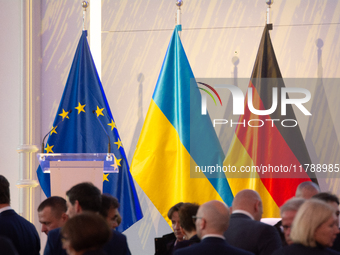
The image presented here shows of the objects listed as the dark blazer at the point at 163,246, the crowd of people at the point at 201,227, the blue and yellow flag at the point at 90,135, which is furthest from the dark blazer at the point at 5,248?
Result: the blue and yellow flag at the point at 90,135

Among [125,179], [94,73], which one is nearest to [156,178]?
[125,179]

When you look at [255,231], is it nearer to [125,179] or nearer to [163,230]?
[125,179]

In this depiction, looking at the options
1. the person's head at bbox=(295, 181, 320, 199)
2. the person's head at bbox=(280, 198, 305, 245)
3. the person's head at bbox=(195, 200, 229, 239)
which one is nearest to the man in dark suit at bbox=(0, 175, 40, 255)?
the person's head at bbox=(195, 200, 229, 239)

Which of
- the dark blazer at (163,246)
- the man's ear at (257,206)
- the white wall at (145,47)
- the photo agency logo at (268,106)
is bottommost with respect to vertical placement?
the dark blazer at (163,246)

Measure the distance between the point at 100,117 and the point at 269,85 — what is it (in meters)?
2.07

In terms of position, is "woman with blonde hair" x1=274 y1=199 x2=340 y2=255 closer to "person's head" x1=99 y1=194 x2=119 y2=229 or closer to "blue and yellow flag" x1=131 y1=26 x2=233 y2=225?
"person's head" x1=99 y1=194 x2=119 y2=229

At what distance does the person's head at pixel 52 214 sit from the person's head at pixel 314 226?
1.63 meters

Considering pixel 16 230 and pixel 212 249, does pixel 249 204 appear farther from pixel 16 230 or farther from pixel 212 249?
pixel 16 230

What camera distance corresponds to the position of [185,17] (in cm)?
621

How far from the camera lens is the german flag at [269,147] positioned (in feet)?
17.4

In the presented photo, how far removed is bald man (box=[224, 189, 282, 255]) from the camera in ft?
9.43

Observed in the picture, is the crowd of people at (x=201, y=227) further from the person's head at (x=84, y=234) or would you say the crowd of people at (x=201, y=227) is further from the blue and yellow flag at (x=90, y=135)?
the blue and yellow flag at (x=90, y=135)

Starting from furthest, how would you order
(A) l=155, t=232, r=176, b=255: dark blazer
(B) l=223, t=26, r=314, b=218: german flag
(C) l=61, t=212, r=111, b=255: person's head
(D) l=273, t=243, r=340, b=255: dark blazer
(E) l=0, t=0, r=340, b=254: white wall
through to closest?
(E) l=0, t=0, r=340, b=254: white wall, (B) l=223, t=26, r=314, b=218: german flag, (A) l=155, t=232, r=176, b=255: dark blazer, (D) l=273, t=243, r=340, b=255: dark blazer, (C) l=61, t=212, r=111, b=255: person's head

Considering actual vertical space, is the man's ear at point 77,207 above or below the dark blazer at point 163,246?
above
